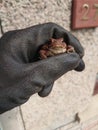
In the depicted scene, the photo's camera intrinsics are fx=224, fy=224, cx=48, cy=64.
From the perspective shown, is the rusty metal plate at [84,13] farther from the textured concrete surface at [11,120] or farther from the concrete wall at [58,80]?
the textured concrete surface at [11,120]

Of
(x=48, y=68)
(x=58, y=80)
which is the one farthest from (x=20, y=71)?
(x=58, y=80)

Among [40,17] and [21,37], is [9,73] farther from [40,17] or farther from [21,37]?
[40,17]

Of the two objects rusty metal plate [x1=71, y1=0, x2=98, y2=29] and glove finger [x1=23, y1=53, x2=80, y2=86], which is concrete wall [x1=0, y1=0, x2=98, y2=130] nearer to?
rusty metal plate [x1=71, y1=0, x2=98, y2=29]

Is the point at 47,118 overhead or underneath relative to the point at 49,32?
underneath

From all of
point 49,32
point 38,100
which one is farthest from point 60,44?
point 38,100

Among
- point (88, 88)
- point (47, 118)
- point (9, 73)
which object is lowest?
point (47, 118)

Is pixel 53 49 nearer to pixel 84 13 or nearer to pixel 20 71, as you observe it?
pixel 20 71

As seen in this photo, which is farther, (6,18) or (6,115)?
(6,115)

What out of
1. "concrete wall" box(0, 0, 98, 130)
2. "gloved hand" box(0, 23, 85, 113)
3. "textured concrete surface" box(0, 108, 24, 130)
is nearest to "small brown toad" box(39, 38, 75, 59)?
"gloved hand" box(0, 23, 85, 113)
